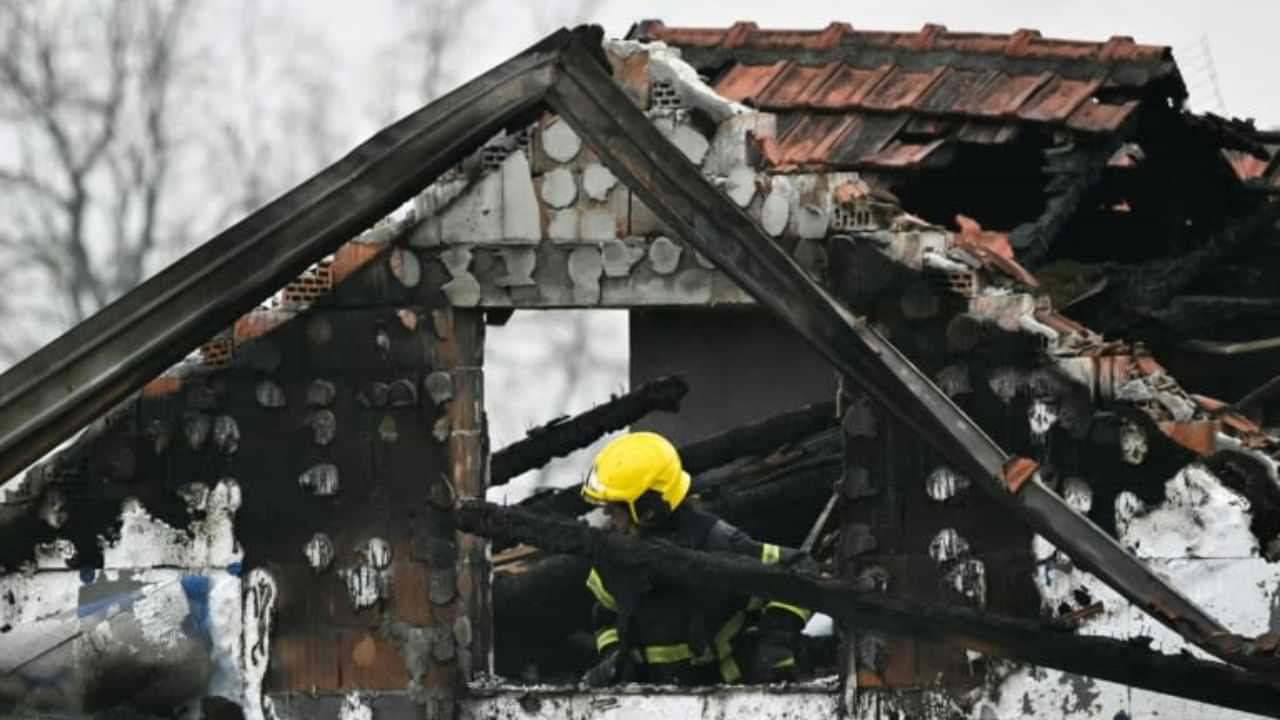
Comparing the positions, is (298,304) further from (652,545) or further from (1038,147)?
(1038,147)

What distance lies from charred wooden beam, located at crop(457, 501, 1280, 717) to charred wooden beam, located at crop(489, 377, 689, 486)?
1894 mm

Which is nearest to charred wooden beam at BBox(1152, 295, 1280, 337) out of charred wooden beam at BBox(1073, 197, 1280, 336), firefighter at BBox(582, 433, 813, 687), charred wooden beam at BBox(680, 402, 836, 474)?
charred wooden beam at BBox(1073, 197, 1280, 336)

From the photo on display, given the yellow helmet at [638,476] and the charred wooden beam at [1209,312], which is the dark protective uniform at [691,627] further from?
the charred wooden beam at [1209,312]

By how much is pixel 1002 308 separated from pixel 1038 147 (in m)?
3.59

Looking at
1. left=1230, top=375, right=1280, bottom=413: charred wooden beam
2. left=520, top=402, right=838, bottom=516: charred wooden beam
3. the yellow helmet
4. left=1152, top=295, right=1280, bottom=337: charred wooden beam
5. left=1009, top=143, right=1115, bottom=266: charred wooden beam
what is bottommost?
the yellow helmet

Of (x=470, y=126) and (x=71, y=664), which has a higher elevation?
(x=470, y=126)

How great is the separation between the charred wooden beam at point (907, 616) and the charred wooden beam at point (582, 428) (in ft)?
6.22

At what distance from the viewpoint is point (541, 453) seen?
15.6 metres

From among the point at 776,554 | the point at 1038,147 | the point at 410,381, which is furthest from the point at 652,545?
the point at 1038,147

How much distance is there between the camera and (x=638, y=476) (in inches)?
536

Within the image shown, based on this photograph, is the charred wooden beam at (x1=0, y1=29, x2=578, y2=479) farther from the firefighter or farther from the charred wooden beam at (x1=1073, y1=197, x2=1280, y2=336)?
the charred wooden beam at (x1=1073, y1=197, x2=1280, y2=336)

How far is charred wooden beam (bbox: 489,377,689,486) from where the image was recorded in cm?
1532

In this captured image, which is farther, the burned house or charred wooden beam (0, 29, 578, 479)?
the burned house

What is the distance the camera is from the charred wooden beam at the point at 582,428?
50.3 ft
